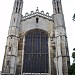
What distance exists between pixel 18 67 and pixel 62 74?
4.57 m

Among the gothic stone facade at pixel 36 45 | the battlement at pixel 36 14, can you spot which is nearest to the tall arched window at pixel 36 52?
the gothic stone facade at pixel 36 45

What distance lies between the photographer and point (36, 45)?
19.8 meters

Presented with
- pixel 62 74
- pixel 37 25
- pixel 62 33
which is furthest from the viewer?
pixel 37 25

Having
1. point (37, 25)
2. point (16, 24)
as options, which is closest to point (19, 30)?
point (16, 24)

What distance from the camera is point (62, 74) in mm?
16938

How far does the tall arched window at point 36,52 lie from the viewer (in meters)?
18.3

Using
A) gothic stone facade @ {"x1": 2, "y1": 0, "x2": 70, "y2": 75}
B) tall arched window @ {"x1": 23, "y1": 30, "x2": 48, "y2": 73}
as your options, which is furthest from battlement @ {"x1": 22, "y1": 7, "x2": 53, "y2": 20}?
tall arched window @ {"x1": 23, "y1": 30, "x2": 48, "y2": 73}

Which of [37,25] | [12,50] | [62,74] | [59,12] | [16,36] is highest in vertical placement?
[59,12]

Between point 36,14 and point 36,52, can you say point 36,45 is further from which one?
point 36,14

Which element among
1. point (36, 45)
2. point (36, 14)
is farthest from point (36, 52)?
point (36, 14)

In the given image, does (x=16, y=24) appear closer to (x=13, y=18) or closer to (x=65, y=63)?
(x=13, y=18)

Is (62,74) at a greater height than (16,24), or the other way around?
(16,24)

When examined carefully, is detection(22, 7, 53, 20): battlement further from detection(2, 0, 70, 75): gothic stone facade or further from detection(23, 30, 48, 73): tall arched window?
detection(23, 30, 48, 73): tall arched window

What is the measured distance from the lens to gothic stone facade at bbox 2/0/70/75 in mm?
17859
